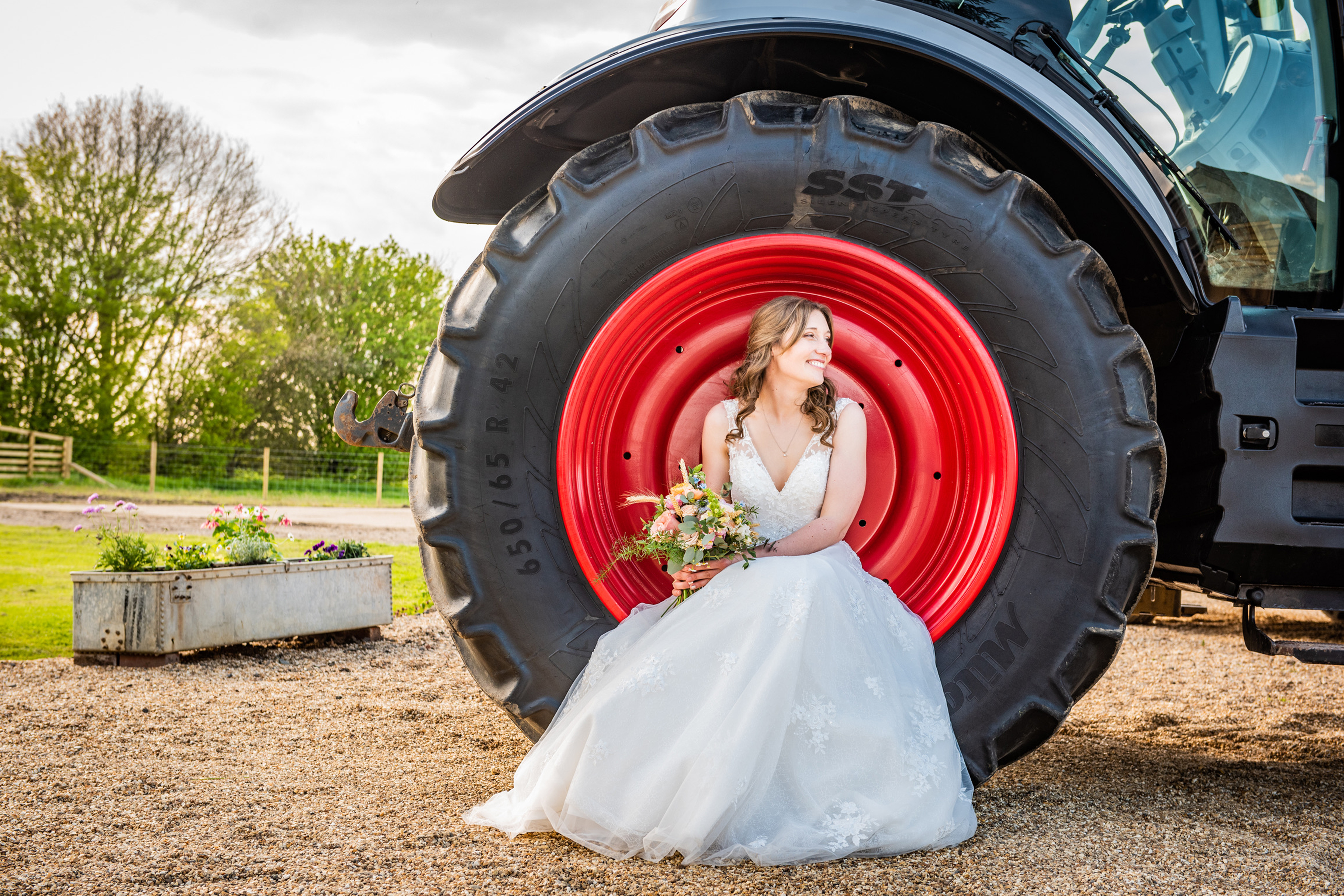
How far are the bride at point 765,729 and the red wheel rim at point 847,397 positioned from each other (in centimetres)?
11

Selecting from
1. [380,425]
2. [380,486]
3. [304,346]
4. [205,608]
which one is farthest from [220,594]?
[304,346]

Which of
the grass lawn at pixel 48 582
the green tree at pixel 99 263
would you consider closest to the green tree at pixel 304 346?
the green tree at pixel 99 263

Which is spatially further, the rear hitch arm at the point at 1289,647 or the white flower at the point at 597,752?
the rear hitch arm at the point at 1289,647

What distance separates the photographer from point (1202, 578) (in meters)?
1.99

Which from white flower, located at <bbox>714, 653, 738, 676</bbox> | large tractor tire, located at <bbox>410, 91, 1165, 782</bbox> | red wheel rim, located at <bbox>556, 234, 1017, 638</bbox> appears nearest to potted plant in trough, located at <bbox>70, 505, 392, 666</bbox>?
large tractor tire, located at <bbox>410, 91, 1165, 782</bbox>

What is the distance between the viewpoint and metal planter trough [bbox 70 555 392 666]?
3.59m

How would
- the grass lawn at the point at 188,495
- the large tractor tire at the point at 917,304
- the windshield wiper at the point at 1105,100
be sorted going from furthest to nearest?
the grass lawn at the point at 188,495, the windshield wiper at the point at 1105,100, the large tractor tire at the point at 917,304

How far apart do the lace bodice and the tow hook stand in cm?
81

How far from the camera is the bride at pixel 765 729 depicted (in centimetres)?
161

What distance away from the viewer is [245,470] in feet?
51.4

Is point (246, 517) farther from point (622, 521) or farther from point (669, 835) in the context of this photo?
point (669, 835)

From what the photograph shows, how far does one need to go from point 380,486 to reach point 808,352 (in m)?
15.1

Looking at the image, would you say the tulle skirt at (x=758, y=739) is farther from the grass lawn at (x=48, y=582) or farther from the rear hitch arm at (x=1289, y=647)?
the grass lawn at (x=48, y=582)

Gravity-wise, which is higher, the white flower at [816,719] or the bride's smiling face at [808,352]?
the bride's smiling face at [808,352]
